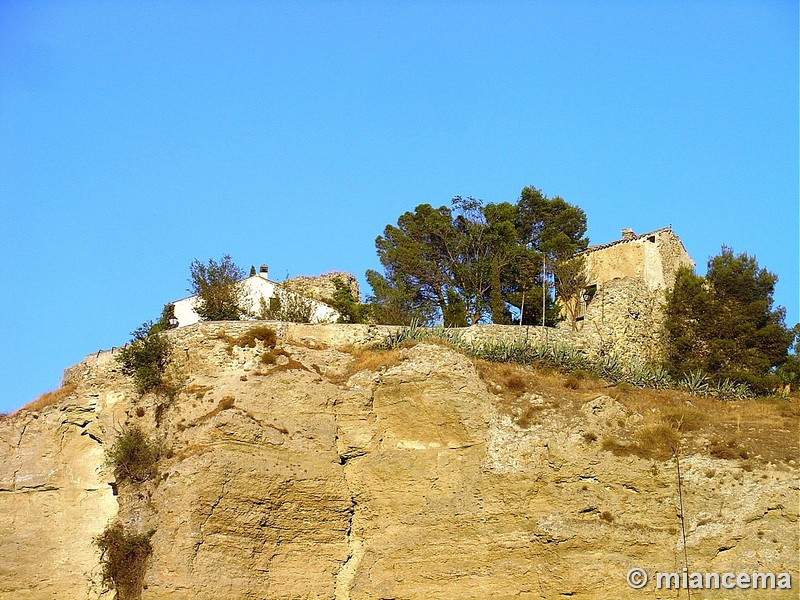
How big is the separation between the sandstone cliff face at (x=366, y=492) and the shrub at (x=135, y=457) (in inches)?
14.3

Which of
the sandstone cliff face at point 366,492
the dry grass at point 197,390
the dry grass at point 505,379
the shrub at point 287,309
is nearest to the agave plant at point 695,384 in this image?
the sandstone cliff face at point 366,492

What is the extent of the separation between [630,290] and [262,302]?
1151 centimetres

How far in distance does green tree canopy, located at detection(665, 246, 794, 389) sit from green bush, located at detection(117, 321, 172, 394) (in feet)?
49.4

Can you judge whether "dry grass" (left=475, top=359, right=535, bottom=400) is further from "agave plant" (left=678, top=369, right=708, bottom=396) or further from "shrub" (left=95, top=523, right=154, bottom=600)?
"shrub" (left=95, top=523, right=154, bottom=600)

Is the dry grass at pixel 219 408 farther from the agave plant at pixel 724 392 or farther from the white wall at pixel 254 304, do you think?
the agave plant at pixel 724 392

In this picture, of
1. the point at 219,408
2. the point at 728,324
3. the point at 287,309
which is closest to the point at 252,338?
the point at 219,408

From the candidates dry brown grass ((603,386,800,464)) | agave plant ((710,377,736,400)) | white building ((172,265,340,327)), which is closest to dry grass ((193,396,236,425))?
white building ((172,265,340,327))

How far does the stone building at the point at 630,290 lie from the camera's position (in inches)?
1501

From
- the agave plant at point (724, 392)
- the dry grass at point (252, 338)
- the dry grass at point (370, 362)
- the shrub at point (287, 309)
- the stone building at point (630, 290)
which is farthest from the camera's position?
the stone building at point (630, 290)

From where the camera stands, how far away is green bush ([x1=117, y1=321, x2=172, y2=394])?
33.1 m

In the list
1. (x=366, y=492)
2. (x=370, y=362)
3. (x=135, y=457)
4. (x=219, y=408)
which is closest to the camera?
(x=366, y=492)

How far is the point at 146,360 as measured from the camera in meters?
33.4

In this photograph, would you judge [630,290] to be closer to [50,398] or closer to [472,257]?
[472,257]

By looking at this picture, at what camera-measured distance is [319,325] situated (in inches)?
1367
